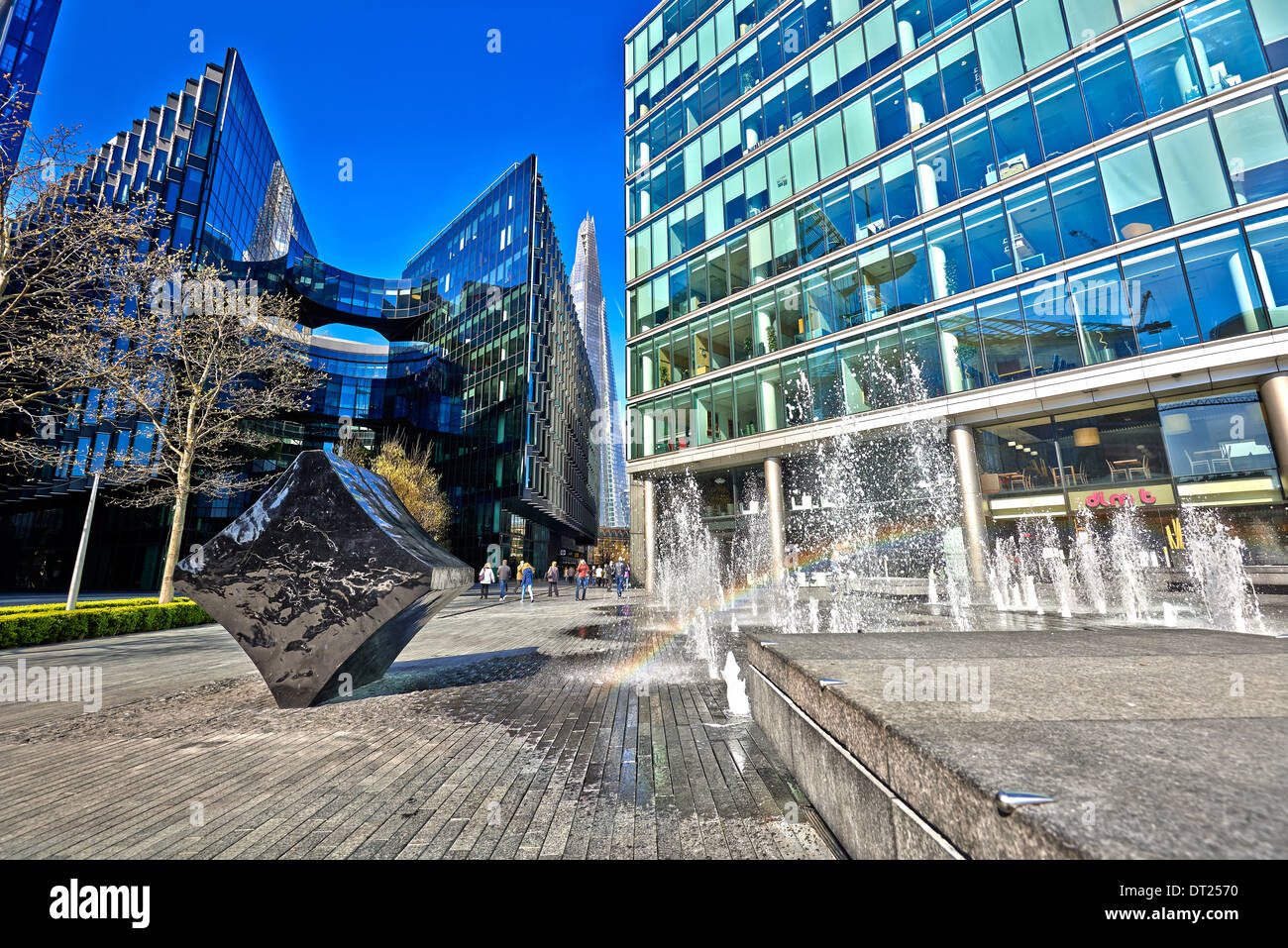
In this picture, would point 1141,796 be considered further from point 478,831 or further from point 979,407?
point 979,407

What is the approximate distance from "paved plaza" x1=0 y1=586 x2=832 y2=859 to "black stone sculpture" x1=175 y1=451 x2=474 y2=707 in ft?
1.72

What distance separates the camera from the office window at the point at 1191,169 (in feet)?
49.8

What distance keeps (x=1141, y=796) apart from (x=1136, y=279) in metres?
21.1

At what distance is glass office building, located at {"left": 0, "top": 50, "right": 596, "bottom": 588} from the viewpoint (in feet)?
105

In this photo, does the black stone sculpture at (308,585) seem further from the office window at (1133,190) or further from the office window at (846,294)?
the office window at (1133,190)

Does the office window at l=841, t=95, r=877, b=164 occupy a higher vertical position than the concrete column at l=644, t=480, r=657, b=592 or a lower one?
higher

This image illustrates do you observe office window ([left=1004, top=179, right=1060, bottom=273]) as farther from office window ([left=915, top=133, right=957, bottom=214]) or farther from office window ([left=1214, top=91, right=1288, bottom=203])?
office window ([left=1214, top=91, right=1288, bottom=203])

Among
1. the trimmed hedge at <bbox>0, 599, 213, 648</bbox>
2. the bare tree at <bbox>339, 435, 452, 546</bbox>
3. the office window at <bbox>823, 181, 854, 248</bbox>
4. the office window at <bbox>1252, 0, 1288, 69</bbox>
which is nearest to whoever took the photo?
the trimmed hedge at <bbox>0, 599, 213, 648</bbox>

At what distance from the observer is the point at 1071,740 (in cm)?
195

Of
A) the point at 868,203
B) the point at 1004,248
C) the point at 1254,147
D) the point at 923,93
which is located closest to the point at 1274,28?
the point at 1254,147

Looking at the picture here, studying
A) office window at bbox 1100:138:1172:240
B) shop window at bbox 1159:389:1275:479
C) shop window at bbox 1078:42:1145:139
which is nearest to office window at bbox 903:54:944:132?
shop window at bbox 1078:42:1145:139

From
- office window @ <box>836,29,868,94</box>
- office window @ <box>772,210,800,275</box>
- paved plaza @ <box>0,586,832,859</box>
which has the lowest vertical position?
paved plaza @ <box>0,586,832,859</box>

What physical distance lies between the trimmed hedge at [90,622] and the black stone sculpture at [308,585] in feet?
29.8
